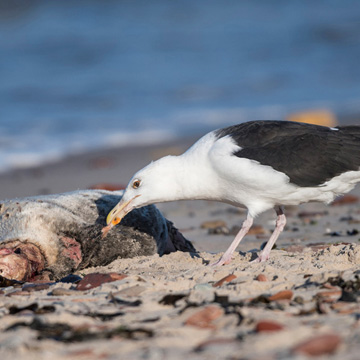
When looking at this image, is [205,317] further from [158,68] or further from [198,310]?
[158,68]

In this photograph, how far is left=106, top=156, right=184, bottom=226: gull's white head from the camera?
575 centimetres

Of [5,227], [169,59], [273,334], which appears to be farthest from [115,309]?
[169,59]

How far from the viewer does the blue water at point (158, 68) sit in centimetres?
1590

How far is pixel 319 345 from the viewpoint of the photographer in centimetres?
292

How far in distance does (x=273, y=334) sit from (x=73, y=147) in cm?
1127

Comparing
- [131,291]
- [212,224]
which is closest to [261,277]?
[131,291]

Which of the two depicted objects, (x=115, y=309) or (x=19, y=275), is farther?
(x=19, y=275)

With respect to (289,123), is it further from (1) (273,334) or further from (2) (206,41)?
(2) (206,41)

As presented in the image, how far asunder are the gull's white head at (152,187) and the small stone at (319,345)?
2896 mm

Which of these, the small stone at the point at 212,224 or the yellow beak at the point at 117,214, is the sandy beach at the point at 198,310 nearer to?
the yellow beak at the point at 117,214

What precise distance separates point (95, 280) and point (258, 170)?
161 centimetres

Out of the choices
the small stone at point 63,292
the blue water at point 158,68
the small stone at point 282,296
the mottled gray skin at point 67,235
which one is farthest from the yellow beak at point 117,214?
the blue water at point 158,68

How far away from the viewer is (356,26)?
27.2 meters

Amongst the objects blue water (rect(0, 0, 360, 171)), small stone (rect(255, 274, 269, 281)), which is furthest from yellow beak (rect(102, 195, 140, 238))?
blue water (rect(0, 0, 360, 171))
